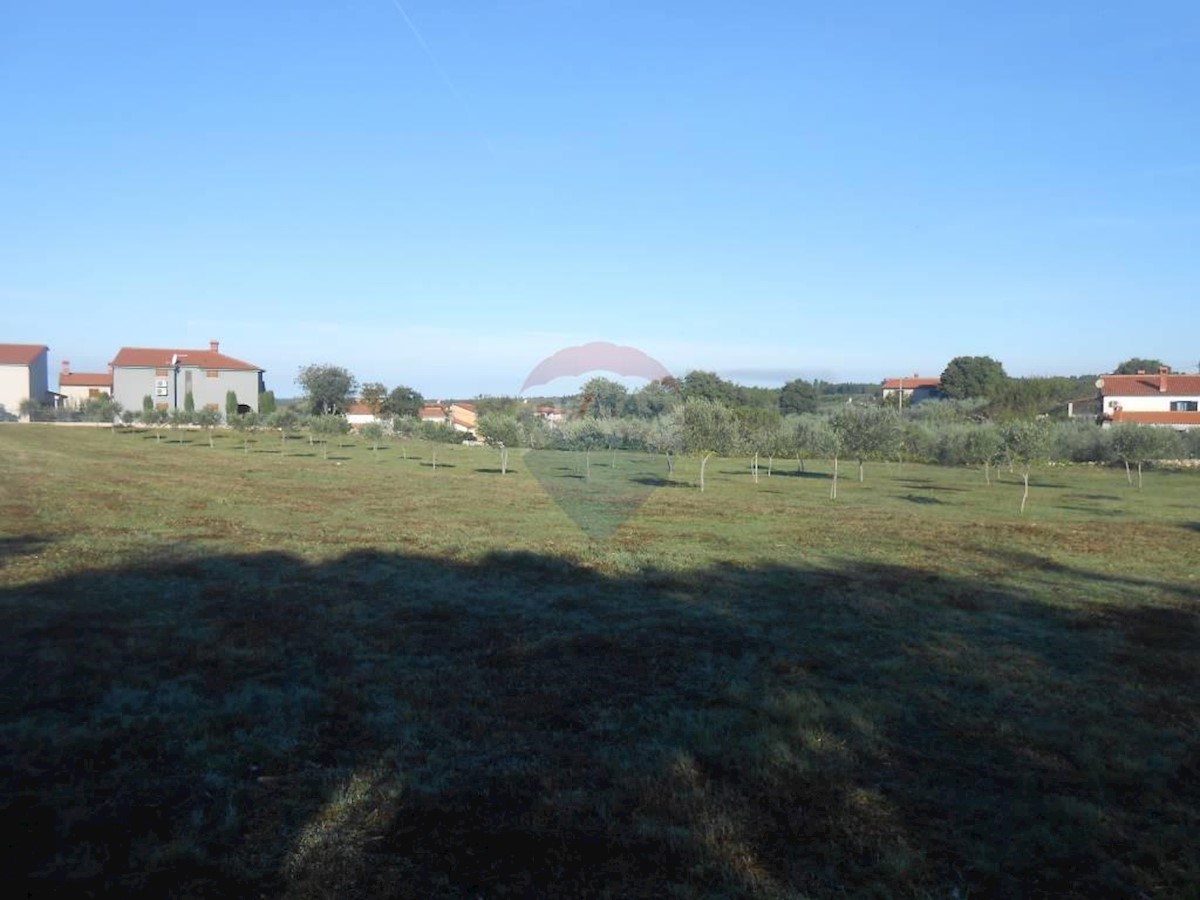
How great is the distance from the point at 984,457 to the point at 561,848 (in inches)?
1817

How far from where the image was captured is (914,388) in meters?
126

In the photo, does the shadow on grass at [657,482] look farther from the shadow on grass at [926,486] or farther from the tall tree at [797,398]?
the tall tree at [797,398]

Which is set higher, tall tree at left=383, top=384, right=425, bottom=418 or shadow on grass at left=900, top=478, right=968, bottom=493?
tall tree at left=383, top=384, right=425, bottom=418

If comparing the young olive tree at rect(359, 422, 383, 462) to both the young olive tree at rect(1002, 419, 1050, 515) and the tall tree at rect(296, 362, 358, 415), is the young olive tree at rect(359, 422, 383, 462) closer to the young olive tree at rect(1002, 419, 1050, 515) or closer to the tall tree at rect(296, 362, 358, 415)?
the tall tree at rect(296, 362, 358, 415)

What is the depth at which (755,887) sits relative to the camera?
4426 millimetres

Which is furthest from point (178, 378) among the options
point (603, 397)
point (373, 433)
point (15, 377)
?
point (603, 397)

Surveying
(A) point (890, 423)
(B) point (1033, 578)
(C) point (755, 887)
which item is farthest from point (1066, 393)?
(C) point (755, 887)

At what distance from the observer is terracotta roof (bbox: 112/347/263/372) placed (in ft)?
262

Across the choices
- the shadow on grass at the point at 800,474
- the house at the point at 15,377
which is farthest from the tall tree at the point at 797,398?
the house at the point at 15,377

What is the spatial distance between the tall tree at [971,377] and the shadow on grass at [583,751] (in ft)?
318

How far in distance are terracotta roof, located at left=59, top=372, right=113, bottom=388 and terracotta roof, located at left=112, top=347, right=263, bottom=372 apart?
23.0 metres

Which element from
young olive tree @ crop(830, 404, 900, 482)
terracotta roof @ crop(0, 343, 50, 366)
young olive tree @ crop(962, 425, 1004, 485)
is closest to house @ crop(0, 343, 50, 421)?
terracotta roof @ crop(0, 343, 50, 366)

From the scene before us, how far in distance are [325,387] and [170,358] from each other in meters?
14.7

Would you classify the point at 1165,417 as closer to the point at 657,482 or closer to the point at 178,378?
the point at 657,482
